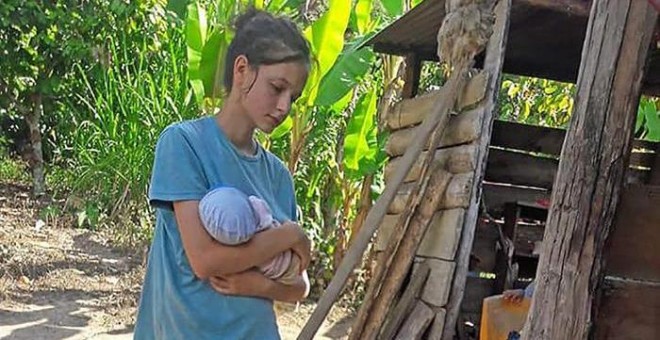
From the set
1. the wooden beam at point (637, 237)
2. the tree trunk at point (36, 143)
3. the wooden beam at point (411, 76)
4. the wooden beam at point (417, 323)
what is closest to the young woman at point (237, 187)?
the wooden beam at point (637, 237)

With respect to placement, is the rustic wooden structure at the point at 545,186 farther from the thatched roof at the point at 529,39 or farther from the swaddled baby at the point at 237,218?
the swaddled baby at the point at 237,218

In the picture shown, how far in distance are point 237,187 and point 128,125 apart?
5.63m

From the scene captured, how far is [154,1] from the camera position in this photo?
7.57 meters

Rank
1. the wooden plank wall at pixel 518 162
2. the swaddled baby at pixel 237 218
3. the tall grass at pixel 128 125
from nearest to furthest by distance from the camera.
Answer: the swaddled baby at pixel 237 218, the wooden plank wall at pixel 518 162, the tall grass at pixel 128 125

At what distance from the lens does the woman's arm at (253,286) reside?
1.41 meters

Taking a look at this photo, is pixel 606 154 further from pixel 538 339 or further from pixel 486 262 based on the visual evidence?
pixel 486 262

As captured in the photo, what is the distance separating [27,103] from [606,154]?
777 cm

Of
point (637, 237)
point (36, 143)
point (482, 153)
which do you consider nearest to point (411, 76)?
point (482, 153)

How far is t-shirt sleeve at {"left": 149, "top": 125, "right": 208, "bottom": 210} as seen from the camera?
1.38 meters

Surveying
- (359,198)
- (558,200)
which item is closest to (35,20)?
(359,198)

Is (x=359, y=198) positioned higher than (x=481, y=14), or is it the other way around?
(x=481, y=14)

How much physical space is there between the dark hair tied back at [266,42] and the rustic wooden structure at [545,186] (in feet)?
3.61

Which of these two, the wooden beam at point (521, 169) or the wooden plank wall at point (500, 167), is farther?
the wooden beam at point (521, 169)

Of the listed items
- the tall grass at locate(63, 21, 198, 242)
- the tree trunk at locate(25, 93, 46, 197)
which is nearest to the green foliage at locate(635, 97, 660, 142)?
the tall grass at locate(63, 21, 198, 242)
